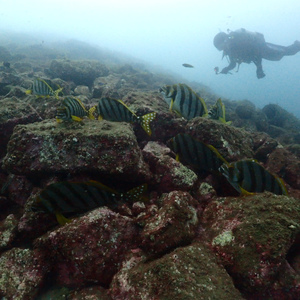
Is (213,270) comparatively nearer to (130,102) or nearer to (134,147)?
(134,147)

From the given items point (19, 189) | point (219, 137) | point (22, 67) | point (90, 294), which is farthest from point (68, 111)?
point (22, 67)

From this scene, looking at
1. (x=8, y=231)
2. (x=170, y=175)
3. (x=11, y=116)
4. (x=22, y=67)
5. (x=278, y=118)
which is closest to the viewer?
(x=8, y=231)

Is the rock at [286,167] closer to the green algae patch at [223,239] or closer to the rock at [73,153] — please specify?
the green algae patch at [223,239]

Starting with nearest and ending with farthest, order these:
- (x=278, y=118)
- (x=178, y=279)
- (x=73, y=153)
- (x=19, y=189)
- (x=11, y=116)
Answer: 1. (x=178, y=279)
2. (x=73, y=153)
3. (x=19, y=189)
4. (x=11, y=116)
5. (x=278, y=118)

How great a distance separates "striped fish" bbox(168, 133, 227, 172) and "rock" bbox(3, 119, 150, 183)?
24.1 inches

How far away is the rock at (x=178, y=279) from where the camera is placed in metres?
1.67

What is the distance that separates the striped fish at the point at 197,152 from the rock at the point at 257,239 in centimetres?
62

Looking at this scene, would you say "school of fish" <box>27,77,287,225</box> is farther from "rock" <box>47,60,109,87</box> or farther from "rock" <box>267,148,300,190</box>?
"rock" <box>47,60,109,87</box>

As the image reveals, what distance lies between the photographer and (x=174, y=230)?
2.17m

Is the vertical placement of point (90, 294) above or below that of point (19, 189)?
below

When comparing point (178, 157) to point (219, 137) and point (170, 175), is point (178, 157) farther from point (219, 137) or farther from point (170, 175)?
point (219, 137)

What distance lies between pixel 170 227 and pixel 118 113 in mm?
1976

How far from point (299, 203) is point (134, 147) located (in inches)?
85.6

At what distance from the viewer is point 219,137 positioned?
343 centimetres
